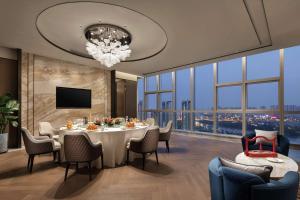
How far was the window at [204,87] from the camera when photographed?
7684 mm

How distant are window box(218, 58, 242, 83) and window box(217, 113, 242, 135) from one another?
1.45 metres

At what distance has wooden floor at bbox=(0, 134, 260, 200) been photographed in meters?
2.61

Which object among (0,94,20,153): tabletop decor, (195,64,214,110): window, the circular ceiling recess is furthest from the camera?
(195,64,214,110): window

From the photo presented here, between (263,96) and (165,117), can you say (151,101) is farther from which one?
(263,96)

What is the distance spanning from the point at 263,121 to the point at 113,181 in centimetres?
575

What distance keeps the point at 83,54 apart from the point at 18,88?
7.65ft

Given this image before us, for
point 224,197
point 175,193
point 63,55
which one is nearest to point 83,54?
point 63,55

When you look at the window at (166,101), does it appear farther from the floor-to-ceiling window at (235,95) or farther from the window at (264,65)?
the window at (264,65)

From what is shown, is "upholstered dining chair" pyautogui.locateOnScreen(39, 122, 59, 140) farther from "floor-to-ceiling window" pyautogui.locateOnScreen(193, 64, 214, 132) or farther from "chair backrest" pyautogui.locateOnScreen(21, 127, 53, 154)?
"floor-to-ceiling window" pyautogui.locateOnScreen(193, 64, 214, 132)

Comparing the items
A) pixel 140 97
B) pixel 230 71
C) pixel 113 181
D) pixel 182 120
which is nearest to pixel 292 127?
pixel 230 71

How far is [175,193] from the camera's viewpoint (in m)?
2.66

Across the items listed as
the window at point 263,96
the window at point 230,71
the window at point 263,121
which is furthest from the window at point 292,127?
the window at point 230,71

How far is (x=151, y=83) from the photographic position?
10.0 m

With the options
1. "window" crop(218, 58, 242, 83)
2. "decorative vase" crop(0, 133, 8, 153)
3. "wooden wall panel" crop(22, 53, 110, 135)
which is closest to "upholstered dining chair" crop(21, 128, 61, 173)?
"decorative vase" crop(0, 133, 8, 153)
